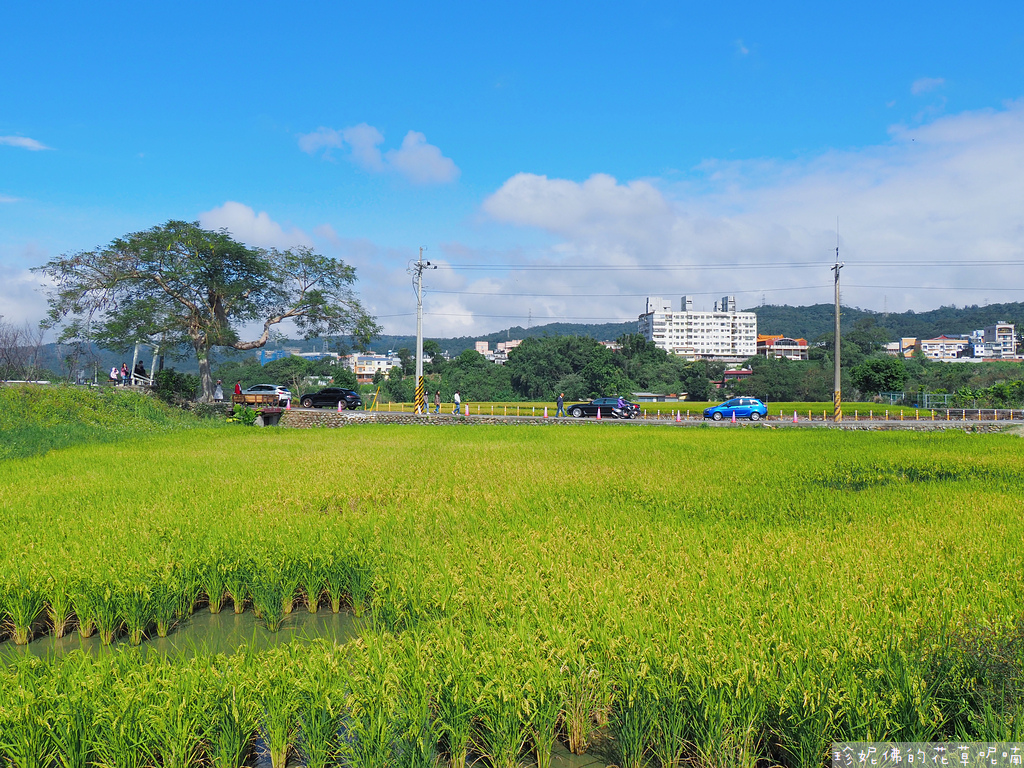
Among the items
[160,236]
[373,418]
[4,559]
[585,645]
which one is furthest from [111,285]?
[585,645]

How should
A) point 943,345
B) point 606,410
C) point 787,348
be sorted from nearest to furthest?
point 606,410 < point 787,348 < point 943,345

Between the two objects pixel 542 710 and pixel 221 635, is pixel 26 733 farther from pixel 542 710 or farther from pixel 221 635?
pixel 542 710

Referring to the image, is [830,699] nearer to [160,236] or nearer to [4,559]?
[4,559]

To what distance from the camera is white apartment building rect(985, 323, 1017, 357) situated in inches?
6590

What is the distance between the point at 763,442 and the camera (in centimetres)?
1959

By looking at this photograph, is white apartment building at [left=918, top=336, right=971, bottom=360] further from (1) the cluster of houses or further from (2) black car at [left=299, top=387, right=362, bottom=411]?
(2) black car at [left=299, top=387, right=362, bottom=411]

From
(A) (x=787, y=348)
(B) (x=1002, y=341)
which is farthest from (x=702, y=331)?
(B) (x=1002, y=341)

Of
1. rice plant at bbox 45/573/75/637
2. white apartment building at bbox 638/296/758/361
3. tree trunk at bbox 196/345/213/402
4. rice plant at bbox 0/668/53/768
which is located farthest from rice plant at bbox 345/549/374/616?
white apartment building at bbox 638/296/758/361

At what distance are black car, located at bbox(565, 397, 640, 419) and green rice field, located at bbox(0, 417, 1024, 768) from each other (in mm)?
27135

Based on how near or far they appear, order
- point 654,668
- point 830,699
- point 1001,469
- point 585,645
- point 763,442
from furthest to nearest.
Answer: point 763,442, point 1001,469, point 585,645, point 654,668, point 830,699

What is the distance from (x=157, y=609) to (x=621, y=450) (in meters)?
13.2

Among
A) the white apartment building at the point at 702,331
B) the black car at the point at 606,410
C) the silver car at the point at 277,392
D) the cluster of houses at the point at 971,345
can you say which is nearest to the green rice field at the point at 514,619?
the black car at the point at 606,410

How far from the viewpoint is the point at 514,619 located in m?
4.69

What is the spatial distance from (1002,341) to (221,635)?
210574mm
